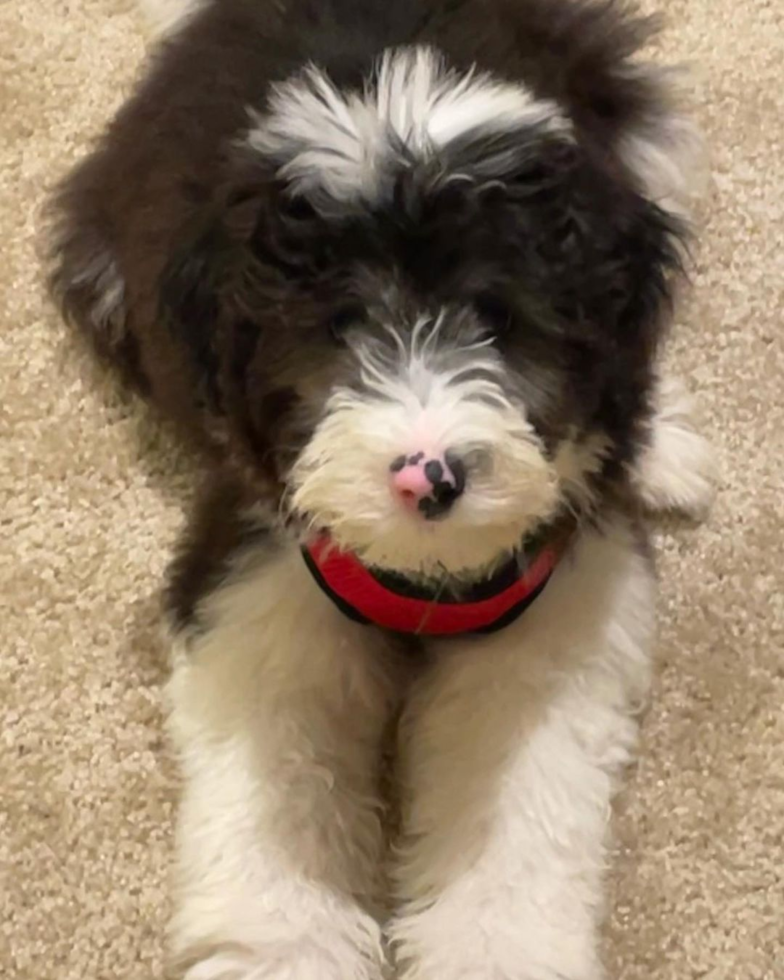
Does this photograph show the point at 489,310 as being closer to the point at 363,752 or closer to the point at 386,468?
the point at 386,468

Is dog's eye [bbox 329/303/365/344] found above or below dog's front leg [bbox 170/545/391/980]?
above

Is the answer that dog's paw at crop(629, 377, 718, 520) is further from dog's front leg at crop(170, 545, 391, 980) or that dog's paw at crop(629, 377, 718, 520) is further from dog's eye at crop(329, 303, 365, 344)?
dog's eye at crop(329, 303, 365, 344)

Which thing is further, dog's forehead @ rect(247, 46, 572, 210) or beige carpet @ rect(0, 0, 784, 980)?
beige carpet @ rect(0, 0, 784, 980)

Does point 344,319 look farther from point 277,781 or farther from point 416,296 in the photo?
point 277,781

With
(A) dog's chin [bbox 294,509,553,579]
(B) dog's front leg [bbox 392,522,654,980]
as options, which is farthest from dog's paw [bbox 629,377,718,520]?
(A) dog's chin [bbox 294,509,553,579]

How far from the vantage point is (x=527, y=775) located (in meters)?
1.49

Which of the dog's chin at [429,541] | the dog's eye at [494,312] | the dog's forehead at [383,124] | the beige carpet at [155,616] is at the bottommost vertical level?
the beige carpet at [155,616]

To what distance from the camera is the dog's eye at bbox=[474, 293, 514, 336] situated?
1.24 metres

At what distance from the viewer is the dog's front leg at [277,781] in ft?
4.72

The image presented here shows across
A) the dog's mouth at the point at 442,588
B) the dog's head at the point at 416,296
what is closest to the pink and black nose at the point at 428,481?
the dog's head at the point at 416,296

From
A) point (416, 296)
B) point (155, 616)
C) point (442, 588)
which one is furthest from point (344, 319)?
point (155, 616)

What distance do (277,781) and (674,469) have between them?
1.95 ft

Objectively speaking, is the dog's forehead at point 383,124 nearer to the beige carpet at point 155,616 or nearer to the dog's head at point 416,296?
the dog's head at point 416,296

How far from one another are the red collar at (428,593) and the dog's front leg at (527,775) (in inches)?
2.0
